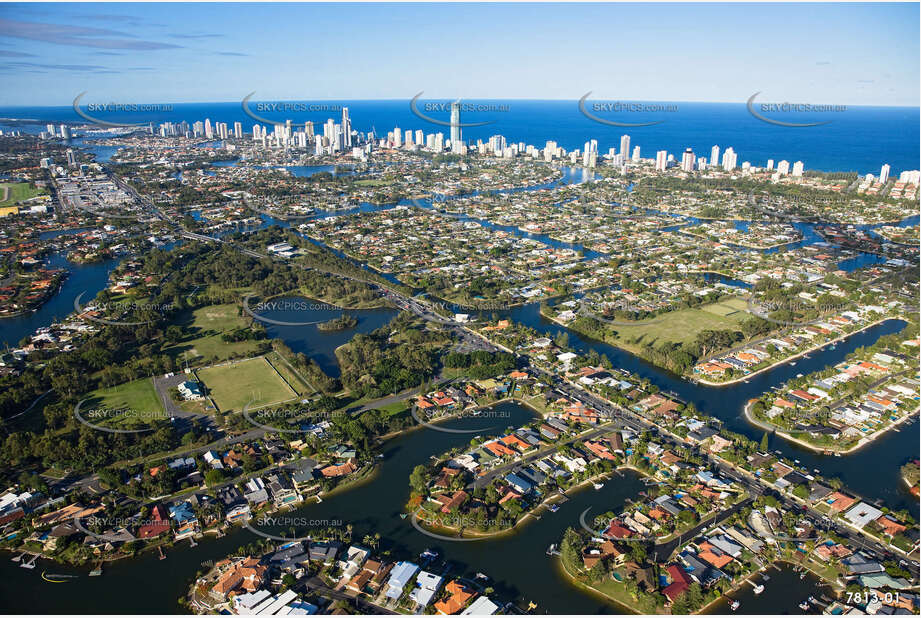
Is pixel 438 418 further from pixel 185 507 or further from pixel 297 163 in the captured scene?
pixel 297 163
